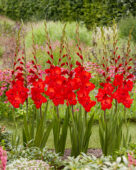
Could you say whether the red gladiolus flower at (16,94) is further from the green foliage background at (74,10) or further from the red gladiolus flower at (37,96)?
the green foliage background at (74,10)

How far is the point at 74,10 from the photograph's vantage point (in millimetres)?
14422

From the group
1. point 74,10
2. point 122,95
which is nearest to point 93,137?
point 122,95

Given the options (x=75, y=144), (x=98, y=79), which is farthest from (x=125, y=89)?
(x=98, y=79)

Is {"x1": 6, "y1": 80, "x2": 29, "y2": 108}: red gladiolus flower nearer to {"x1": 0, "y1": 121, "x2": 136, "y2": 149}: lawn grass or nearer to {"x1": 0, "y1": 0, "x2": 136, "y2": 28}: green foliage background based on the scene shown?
{"x1": 0, "y1": 121, "x2": 136, "y2": 149}: lawn grass

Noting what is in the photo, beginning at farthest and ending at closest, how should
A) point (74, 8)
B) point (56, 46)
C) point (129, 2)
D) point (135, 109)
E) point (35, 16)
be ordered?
point (35, 16) → point (74, 8) → point (129, 2) → point (56, 46) → point (135, 109)

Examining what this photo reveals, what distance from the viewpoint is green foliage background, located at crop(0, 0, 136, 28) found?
497 inches

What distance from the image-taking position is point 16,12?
18.2m

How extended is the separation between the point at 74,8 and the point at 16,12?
5414 mm

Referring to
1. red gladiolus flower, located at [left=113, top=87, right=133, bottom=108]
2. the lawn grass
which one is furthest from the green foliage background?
red gladiolus flower, located at [left=113, top=87, right=133, bottom=108]

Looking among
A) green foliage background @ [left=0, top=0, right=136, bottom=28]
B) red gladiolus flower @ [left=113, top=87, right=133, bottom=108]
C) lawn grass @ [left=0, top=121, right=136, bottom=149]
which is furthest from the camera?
green foliage background @ [left=0, top=0, right=136, bottom=28]

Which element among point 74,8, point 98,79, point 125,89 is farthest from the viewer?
point 74,8

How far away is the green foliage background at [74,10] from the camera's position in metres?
12.6

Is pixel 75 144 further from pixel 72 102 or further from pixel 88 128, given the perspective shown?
pixel 72 102

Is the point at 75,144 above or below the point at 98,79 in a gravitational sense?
below
